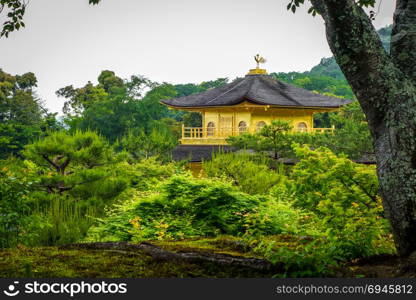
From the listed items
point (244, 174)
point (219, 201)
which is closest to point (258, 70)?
point (244, 174)

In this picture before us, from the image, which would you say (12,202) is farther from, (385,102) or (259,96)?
(259,96)

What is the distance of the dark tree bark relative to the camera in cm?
357

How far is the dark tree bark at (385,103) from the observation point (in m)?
3.57

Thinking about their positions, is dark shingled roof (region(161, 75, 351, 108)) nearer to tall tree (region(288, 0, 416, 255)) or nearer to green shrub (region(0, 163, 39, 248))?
green shrub (region(0, 163, 39, 248))

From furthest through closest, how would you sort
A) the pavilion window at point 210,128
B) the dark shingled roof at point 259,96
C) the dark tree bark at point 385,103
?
the pavilion window at point 210,128
the dark shingled roof at point 259,96
the dark tree bark at point 385,103

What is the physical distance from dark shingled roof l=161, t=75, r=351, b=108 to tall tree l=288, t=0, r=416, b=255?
1939 centimetres

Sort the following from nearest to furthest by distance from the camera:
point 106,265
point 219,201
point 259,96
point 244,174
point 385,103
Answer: point 385,103 → point 106,265 → point 219,201 → point 244,174 → point 259,96

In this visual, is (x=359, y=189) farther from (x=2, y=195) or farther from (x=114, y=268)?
(x=2, y=195)

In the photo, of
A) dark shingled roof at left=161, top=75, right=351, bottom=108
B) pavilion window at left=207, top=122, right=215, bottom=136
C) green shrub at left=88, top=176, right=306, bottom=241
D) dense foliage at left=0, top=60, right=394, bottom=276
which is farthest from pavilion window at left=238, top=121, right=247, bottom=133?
green shrub at left=88, top=176, right=306, bottom=241

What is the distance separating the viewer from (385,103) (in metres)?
3.67

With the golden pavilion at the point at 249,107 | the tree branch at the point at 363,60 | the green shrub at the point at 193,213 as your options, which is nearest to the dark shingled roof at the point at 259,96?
the golden pavilion at the point at 249,107

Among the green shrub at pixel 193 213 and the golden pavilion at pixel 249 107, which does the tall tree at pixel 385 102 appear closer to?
the green shrub at pixel 193 213

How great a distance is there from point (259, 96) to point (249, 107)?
720 millimetres

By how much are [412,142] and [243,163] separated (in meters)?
7.49
